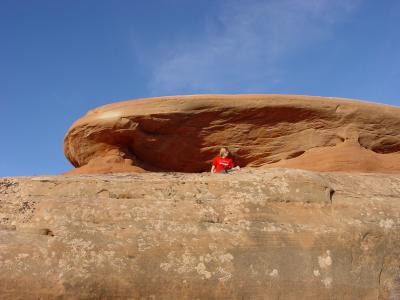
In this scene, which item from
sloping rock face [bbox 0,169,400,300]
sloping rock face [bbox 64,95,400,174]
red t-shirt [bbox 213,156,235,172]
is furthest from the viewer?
sloping rock face [bbox 64,95,400,174]

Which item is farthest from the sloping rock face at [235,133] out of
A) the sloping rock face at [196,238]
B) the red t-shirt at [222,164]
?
the sloping rock face at [196,238]

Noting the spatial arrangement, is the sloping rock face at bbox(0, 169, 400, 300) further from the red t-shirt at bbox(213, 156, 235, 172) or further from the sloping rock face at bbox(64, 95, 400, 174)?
the sloping rock face at bbox(64, 95, 400, 174)

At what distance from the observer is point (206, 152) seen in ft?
39.5

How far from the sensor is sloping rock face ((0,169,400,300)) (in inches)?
244

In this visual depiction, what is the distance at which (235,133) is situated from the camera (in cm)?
1190

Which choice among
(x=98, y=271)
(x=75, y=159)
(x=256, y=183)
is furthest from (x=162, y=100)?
(x=98, y=271)

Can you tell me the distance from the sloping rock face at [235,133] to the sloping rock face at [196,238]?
143 inches

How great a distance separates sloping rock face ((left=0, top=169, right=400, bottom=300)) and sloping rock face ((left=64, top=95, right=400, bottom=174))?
11.9 feet

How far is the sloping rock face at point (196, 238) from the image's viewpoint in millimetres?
6203

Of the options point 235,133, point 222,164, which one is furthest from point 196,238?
point 235,133

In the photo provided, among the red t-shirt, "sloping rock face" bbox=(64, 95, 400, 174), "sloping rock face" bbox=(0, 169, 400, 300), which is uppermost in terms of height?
"sloping rock face" bbox=(64, 95, 400, 174)

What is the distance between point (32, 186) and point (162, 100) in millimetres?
4746

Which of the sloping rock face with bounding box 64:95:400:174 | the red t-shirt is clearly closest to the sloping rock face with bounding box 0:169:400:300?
the red t-shirt

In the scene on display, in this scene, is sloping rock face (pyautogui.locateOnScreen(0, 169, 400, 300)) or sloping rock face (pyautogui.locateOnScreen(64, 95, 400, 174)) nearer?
sloping rock face (pyautogui.locateOnScreen(0, 169, 400, 300))
